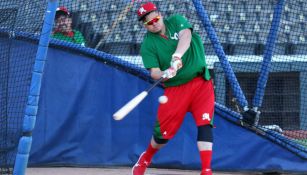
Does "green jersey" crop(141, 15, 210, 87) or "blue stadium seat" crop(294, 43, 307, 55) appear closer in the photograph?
"green jersey" crop(141, 15, 210, 87)

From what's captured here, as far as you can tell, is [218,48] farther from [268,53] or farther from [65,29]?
[65,29]

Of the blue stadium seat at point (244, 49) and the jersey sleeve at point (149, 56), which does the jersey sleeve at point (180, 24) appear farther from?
the blue stadium seat at point (244, 49)

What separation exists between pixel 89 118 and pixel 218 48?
5.21 feet

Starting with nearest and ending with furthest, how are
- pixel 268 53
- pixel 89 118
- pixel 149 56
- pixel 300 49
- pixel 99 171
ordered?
1. pixel 149 56
2. pixel 99 171
3. pixel 268 53
4. pixel 89 118
5. pixel 300 49

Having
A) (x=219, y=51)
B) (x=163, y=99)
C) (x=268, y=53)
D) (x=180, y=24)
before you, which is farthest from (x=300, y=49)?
(x=163, y=99)

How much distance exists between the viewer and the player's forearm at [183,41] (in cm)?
477

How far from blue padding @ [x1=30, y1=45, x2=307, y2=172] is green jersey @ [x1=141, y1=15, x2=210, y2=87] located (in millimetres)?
1146

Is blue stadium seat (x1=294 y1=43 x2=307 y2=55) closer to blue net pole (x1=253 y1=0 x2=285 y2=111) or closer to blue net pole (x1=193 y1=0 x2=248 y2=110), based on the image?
blue net pole (x1=253 y1=0 x2=285 y2=111)

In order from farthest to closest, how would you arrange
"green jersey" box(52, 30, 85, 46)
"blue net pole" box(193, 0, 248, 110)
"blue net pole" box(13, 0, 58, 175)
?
1. "green jersey" box(52, 30, 85, 46)
2. "blue net pole" box(193, 0, 248, 110)
3. "blue net pole" box(13, 0, 58, 175)

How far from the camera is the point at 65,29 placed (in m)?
6.44

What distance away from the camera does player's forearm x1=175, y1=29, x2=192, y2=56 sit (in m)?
4.77

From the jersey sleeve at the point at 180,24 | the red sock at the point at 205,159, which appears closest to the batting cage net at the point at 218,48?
the jersey sleeve at the point at 180,24

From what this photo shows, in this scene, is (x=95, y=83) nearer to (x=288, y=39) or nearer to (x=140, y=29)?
(x=140, y=29)

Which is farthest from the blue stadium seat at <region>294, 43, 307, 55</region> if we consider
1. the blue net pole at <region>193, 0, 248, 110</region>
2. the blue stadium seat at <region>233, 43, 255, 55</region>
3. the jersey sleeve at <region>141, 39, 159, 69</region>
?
the jersey sleeve at <region>141, 39, 159, 69</region>
